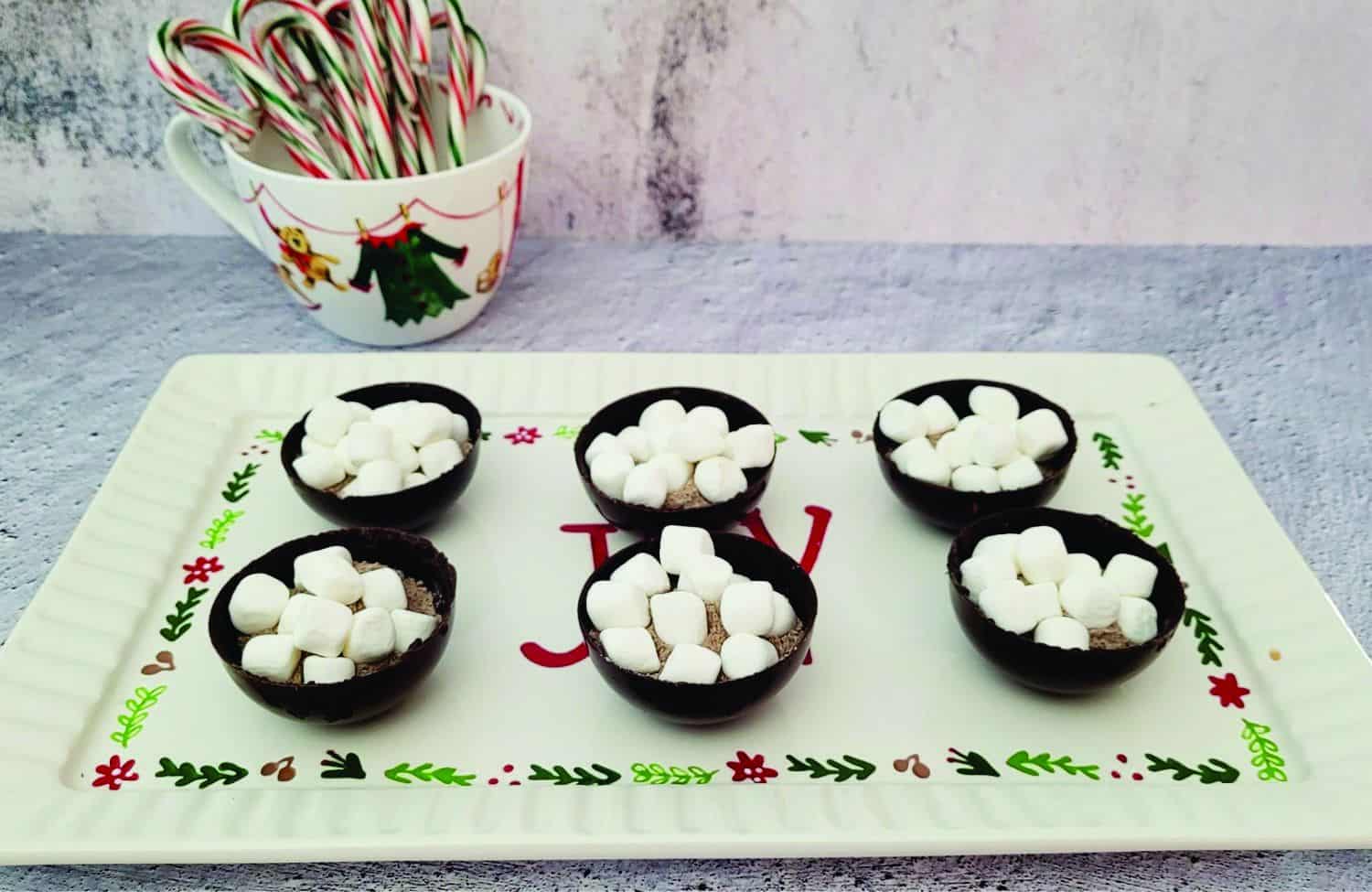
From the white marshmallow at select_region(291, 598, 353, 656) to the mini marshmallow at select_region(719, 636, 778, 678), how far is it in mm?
259

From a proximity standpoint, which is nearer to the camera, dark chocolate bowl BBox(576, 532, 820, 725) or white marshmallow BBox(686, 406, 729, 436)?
dark chocolate bowl BBox(576, 532, 820, 725)

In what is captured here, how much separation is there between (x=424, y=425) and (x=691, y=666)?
36 centimetres

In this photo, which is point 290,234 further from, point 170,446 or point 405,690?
point 405,690

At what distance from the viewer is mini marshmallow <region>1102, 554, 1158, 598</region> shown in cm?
94

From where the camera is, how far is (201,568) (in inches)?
42.1

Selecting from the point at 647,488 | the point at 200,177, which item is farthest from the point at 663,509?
the point at 200,177

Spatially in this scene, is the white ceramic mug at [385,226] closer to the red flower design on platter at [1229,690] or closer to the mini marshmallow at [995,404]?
the mini marshmallow at [995,404]

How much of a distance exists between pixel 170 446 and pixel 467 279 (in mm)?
364

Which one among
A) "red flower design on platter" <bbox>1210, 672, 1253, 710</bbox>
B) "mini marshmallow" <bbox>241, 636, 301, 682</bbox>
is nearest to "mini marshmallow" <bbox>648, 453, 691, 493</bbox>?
"mini marshmallow" <bbox>241, 636, 301, 682</bbox>

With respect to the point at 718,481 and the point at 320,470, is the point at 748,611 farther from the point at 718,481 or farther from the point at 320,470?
the point at 320,470

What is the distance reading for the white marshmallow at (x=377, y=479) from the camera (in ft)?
3.44

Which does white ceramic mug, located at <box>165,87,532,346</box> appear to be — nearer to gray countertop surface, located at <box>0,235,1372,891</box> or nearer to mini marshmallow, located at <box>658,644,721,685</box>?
gray countertop surface, located at <box>0,235,1372,891</box>

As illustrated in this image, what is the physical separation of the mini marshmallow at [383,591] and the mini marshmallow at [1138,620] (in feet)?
1.69

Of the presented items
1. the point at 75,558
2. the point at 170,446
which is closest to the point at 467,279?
the point at 170,446
